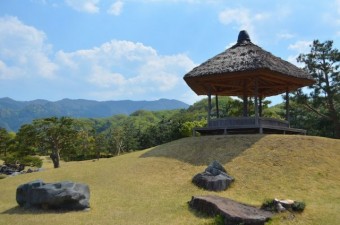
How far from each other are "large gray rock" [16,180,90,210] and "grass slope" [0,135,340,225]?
483 mm

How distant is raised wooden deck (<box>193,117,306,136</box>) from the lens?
26797 mm

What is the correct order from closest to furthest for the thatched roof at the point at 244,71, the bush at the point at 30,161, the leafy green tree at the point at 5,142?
1. the thatched roof at the point at 244,71
2. the bush at the point at 30,161
3. the leafy green tree at the point at 5,142

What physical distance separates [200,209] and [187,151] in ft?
33.1

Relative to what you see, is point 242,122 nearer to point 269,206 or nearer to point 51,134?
point 269,206

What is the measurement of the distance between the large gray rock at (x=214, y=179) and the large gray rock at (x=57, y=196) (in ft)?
19.3

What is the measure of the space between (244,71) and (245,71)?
3.3 inches

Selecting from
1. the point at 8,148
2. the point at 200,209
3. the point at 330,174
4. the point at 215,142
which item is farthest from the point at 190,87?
the point at 8,148

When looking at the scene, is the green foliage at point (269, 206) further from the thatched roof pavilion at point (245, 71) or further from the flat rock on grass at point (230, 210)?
the thatched roof pavilion at point (245, 71)

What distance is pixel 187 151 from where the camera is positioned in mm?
25141

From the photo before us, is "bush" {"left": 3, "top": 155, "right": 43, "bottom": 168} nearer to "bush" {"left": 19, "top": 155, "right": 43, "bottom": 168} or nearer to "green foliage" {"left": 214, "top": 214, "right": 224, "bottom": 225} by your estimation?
"bush" {"left": 19, "top": 155, "right": 43, "bottom": 168}

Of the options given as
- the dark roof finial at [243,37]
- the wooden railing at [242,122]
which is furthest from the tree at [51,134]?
the dark roof finial at [243,37]

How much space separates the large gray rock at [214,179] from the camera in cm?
1855

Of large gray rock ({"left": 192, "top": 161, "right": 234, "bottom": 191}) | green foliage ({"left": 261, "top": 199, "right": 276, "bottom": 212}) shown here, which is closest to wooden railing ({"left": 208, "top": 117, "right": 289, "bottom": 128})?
large gray rock ({"left": 192, "top": 161, "right": 234, "bottom": 191})

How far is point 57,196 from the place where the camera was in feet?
51.0
